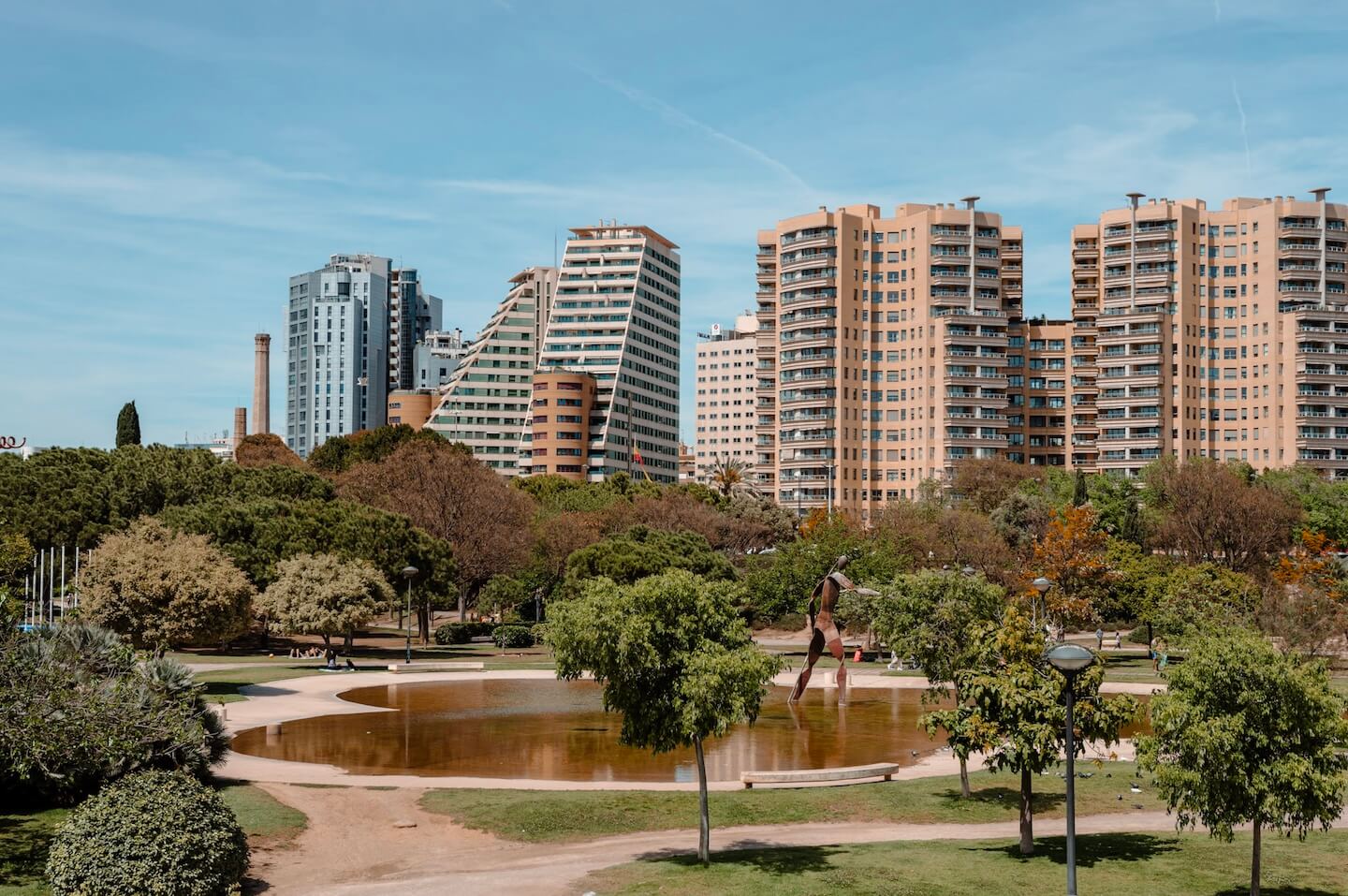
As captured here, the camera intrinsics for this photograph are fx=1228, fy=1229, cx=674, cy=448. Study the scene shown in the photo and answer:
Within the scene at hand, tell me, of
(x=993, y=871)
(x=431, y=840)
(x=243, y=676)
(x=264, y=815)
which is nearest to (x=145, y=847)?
(x=431, y=840)

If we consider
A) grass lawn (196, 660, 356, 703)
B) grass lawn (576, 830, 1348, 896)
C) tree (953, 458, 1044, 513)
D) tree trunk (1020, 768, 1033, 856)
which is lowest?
grass lawn (196, 660, 356, 703)

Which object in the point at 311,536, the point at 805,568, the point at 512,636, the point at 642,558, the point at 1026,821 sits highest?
the point at 311,536

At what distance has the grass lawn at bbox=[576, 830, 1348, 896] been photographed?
22328 millimetres

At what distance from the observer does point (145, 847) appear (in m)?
21.0

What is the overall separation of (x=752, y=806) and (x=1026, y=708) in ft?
27.7

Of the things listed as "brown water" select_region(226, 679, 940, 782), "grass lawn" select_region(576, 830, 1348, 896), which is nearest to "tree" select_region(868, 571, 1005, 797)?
"grass lawn" select_region(576, 830, 1348, 896)

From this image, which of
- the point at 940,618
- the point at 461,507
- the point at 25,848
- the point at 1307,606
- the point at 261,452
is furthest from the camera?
the point at 261,452

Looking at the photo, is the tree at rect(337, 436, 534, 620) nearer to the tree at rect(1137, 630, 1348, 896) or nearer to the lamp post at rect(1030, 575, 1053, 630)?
the lamp post at rect(1030, 575, 1053, 630)

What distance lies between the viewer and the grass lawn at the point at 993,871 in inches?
879

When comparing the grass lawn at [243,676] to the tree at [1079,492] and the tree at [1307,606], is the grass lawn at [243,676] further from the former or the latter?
the tree at [1079,492]

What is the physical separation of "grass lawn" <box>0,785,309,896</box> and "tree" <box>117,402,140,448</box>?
97.1 metres

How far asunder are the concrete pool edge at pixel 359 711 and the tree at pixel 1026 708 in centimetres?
955

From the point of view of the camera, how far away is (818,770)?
109ft

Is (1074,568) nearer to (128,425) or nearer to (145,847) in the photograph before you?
(145,847)
